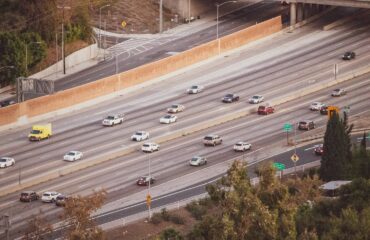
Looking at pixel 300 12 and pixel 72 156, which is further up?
pixel 300 12

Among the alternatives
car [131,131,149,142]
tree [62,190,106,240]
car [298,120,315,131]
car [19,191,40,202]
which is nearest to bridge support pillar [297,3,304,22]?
car [298,120,315,131]

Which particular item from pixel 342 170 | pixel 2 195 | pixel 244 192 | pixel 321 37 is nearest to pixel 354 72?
pixel 321 37

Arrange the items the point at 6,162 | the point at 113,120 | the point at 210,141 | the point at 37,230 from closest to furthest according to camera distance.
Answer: the point at 37,230 → the point at 6,162 → the point at 210,141 → the point at 113,120

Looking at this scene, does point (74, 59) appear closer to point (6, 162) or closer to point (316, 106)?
point (316, 106)

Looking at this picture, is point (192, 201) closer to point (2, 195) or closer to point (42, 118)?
point (2, 195)

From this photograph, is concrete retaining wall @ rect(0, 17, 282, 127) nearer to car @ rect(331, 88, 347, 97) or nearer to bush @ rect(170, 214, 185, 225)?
car @ rect(331, 88, 347, 97)

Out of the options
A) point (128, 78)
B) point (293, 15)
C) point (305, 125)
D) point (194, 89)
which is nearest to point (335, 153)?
point (305, 125)
